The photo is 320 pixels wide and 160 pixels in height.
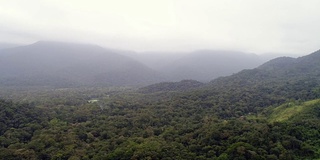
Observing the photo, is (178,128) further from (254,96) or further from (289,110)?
(254,96)

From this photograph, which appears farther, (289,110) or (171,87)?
(171,87)

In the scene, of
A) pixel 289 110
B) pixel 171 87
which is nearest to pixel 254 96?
pixel 289 110

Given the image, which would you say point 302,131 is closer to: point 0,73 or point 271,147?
point 271,147

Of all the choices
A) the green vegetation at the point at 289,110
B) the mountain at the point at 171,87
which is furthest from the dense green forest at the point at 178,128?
the mountain at the point at 171,87

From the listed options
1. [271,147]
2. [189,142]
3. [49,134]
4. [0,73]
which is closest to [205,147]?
[189,142]

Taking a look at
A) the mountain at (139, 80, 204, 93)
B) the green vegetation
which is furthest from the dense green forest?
the mountain at (139, 80, 204, 93)

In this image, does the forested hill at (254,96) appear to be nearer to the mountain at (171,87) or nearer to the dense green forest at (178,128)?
the dense green forest at (178,128)

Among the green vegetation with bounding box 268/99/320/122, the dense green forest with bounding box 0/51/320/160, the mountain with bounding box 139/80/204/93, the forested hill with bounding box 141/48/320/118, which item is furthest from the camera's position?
the mountain with bounding box 139/80/204/93

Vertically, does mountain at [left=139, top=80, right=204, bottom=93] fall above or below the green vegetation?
below

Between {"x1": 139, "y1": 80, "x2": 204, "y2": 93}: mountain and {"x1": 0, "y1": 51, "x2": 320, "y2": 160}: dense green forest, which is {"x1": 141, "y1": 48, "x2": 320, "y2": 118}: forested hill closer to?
{"x1": 0, "y1": 51, "x2": 320, "y2": 160}: dense green forest
